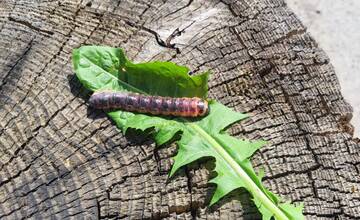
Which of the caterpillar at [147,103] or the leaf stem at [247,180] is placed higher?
the caterpillar at [147,103]

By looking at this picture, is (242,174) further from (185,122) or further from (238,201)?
(185,122)

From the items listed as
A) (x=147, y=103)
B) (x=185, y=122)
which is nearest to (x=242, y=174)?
(x=185, y=122)

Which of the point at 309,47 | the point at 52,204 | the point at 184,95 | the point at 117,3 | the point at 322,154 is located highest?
the point at 117,3

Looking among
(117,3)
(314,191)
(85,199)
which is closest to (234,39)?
(117,3)

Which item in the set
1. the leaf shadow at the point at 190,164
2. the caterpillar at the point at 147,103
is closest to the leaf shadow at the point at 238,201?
the leaf shadow at the point at 190,164

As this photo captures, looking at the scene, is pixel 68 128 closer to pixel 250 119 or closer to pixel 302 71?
pixel 250 119

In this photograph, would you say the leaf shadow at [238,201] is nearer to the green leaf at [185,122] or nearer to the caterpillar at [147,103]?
the green leaf at [185,122]
